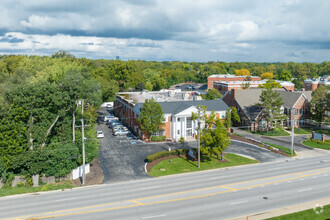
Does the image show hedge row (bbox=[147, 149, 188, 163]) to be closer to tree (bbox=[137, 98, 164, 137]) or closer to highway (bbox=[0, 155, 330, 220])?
highway (bbox=[0, 155, 330, 220])

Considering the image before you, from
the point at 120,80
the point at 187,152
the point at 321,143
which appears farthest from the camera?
the point at 120,80

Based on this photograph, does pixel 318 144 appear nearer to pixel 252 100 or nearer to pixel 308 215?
pixel 252 100

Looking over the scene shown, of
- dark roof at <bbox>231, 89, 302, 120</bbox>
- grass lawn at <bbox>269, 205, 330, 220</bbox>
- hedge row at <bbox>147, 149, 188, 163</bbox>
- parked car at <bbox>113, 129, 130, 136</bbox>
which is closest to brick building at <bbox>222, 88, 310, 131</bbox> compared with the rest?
dark roof at <bbox>231, 89, 302, 120</bbox>

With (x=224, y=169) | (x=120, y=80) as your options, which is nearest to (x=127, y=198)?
(x=224, y=169)

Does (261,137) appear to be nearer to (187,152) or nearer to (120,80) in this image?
(187,152)

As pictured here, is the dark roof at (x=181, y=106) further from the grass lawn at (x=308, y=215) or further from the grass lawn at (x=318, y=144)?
the grass lawn at (x=308, y=215)

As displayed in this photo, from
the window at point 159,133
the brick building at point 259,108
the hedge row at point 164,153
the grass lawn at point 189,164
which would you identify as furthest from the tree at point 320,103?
the hedge row at point 164,153

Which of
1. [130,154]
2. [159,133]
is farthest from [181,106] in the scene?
[130,154]
